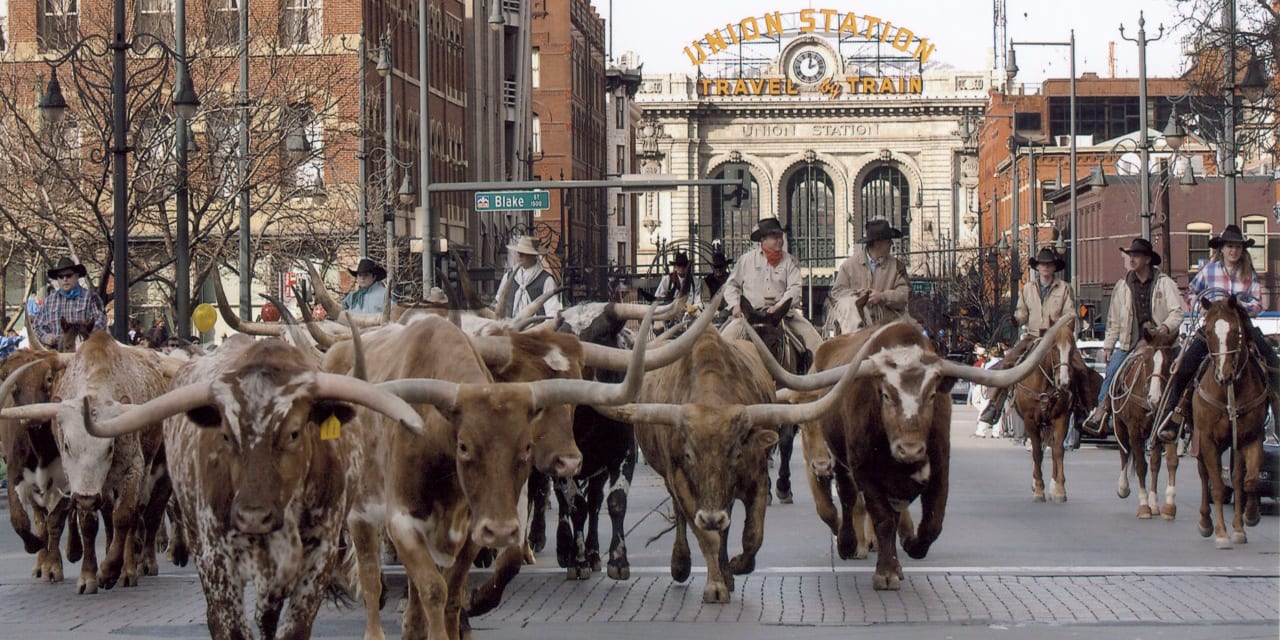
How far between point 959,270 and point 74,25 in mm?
55924

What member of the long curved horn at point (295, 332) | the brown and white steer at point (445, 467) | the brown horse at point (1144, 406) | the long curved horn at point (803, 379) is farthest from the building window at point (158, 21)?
the brown and white steer at point (445, 467)

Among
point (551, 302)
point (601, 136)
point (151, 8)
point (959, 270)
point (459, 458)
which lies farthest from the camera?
point (601, 136)

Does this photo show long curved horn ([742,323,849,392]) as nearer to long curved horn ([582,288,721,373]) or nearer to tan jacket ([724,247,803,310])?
long curved horn ([582,288,721,373])

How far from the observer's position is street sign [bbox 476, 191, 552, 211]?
3353cm

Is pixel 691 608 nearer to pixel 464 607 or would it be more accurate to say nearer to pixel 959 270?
pixel 464 607

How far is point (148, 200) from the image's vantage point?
1173 inches

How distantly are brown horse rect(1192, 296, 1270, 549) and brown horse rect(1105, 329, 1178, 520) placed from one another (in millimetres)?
1626

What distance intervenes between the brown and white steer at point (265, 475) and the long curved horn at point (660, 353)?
2013mm

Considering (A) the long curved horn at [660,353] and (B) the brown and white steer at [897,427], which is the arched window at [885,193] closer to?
(B) the brown and white steer at [897,427]

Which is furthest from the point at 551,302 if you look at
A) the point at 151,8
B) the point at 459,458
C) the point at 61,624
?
the point at 151,8

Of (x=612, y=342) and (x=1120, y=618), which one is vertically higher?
(x=612, y=342)

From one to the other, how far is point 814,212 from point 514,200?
12397cm

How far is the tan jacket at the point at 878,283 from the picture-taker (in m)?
15.9

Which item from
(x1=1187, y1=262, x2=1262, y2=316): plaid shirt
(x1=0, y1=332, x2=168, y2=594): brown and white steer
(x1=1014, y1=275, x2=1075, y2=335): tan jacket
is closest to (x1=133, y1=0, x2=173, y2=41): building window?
(x1=1014, y1=275, x2=1075, y2=335): tan jacket
